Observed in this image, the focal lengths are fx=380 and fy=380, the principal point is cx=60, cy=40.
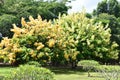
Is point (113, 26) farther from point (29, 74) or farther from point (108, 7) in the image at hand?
point (29, 74)

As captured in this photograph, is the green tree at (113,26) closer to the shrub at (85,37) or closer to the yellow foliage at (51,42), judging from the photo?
the shrub at (85,37)

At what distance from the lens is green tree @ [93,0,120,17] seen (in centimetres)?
4931

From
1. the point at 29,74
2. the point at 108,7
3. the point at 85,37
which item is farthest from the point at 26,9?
the point at 29,74

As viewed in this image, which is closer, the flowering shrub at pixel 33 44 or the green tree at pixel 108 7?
the flowering shrub at pixel 33 44

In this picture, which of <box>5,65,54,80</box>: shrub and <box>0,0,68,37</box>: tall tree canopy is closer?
<box>5,65,54,80</box>: shrub

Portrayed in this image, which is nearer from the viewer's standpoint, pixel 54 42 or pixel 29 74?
pixel 29 74

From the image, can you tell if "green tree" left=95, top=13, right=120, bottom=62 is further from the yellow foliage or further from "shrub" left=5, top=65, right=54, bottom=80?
"shrub" left=5, top=65, right=54, bottom=80

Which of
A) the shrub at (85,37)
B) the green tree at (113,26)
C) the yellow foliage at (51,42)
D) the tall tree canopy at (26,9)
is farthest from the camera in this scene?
the green tree at (113,26)

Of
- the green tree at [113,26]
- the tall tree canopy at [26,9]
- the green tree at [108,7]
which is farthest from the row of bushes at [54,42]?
the green tree at [108,7]

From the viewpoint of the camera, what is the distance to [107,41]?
3428cm

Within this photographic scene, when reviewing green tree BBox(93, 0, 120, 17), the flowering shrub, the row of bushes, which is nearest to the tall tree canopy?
the row of bushes

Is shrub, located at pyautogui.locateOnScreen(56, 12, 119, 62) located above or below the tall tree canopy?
below

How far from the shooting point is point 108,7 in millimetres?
49781

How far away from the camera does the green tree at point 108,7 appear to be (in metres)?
49.3
